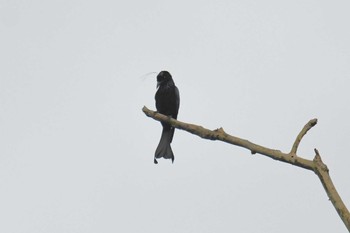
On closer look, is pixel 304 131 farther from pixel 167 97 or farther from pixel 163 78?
pixel 163 78

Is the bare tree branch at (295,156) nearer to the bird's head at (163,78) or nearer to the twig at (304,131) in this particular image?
the twig at (304,131)

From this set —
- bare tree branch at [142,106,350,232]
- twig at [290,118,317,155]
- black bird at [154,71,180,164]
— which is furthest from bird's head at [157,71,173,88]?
twig at [290,118,317,155]

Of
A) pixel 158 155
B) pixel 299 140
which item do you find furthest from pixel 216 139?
pixel 158 155

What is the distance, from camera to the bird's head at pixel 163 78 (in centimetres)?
1096

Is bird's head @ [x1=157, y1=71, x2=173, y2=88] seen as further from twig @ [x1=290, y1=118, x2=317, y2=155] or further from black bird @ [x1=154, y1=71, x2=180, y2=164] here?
twig @ [x1=290, y1=118, x2=317, y2=155]

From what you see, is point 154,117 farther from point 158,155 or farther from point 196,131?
point 158,155

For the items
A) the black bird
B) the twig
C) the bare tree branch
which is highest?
the black bird

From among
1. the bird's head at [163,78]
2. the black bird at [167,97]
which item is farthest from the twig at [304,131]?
the bird's head at [163,78]

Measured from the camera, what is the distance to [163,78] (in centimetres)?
1101

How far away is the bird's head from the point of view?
10961 mm

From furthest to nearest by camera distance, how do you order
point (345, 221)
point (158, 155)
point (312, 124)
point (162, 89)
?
point (162, 89) < point (158, 155) < point (312, 124) < point (345, 221)

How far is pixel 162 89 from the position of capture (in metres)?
10.8

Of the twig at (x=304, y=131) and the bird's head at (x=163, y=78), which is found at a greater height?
the bird's head at (x=163, y=78)

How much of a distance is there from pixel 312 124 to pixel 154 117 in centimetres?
200
